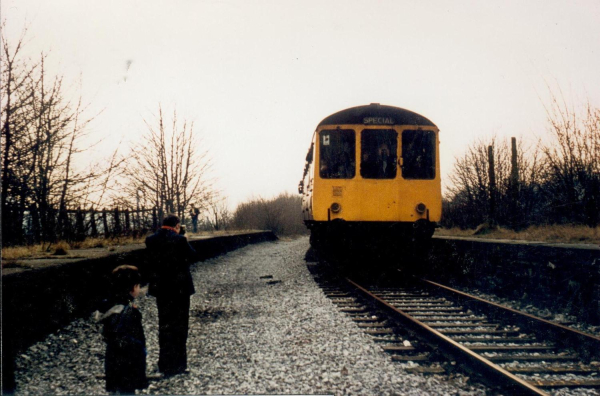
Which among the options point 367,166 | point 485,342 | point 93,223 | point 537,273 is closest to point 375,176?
point 367,166

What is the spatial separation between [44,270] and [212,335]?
182cm

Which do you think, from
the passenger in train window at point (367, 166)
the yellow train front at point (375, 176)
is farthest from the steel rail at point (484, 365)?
the passenger in train window at point (367, 166)

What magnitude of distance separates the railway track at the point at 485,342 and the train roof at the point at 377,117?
357cm

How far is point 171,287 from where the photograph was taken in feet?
12.5

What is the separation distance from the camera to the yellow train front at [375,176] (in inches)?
344

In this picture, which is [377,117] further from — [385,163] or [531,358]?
[531,358]

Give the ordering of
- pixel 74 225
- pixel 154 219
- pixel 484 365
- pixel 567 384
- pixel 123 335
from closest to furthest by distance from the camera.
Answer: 1. pixel 123 335
2. pixel 567 384
3. pixel 484 365
4. pixel 74 225
5. pixel 154 219

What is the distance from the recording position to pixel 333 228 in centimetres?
866

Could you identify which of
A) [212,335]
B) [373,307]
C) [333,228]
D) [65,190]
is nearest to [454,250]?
[333,228]

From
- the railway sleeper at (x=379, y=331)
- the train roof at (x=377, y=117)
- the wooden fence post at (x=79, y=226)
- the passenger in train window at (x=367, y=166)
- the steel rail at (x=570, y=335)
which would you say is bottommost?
the railway sleeper at (x=379, y=331)

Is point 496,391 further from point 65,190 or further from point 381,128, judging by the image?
point 65,190

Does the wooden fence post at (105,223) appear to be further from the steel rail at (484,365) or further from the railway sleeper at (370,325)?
the steel rail at (484,365)

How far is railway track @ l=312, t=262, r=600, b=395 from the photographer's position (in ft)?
11.9

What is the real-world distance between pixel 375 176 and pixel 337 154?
2.74ft
